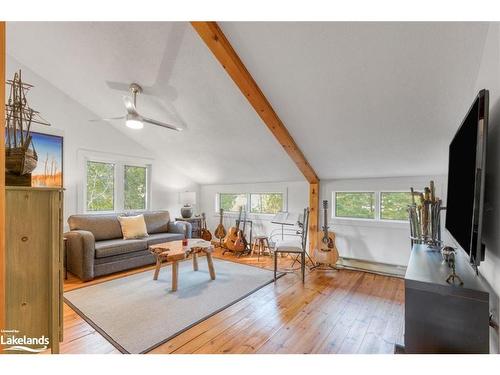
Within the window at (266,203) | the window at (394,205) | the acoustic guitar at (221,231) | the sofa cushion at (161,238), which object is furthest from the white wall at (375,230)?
the sofa cushion at (161,238)

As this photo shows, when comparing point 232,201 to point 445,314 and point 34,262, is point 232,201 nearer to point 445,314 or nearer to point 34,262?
point 34,262

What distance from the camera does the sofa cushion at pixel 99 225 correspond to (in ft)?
11.5

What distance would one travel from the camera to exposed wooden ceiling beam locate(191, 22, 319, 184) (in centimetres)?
189

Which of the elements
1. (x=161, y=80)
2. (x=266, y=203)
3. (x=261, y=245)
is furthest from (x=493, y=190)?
(x=266, y=203)

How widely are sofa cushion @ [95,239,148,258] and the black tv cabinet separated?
11.3 feet

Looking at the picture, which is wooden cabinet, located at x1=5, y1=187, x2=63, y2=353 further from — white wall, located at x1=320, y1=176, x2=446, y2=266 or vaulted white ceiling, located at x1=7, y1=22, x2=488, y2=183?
white wall, located at x1=320, y1=176, x2=446, y2=266

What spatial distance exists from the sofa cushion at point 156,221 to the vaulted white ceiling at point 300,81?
60.8 inches

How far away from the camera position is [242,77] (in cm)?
221

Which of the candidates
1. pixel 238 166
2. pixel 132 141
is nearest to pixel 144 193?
pixel 132 141

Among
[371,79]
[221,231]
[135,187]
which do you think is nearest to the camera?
[371,79]

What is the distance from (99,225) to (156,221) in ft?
3.10

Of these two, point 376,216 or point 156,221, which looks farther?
point 156,221

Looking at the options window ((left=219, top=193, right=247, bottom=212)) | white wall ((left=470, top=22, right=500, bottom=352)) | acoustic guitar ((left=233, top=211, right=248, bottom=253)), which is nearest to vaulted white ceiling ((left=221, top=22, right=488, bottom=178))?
white wall ((left=470, top=22, right=500, bottom=352))

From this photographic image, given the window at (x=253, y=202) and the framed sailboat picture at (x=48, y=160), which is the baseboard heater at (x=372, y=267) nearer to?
the window at (x=253, y=202)
